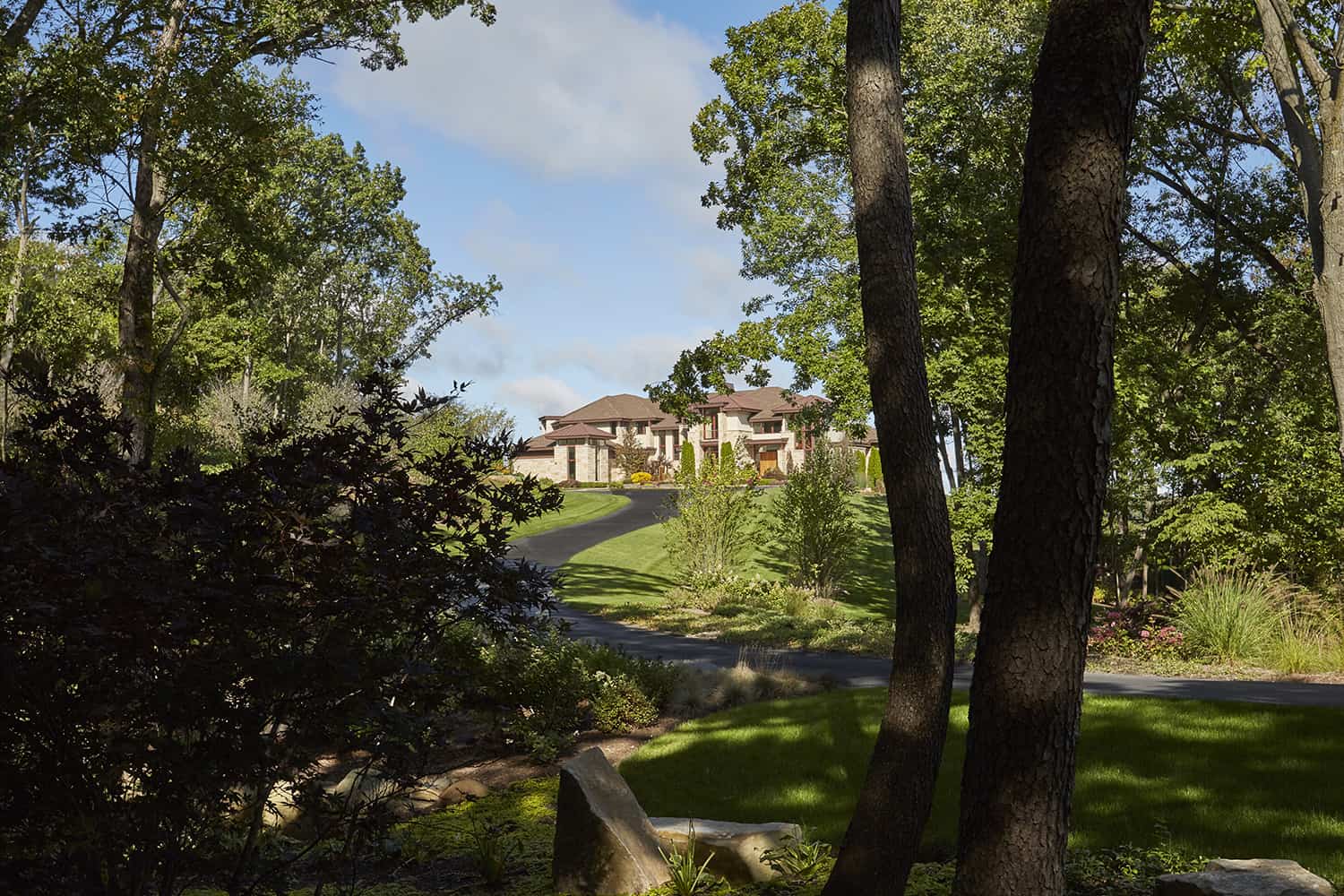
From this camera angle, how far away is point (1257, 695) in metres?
10.1

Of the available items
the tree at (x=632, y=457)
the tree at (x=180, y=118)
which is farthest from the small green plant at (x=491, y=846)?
the tree at (x=632, y=457)

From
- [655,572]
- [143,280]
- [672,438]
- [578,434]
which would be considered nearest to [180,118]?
[143,280]

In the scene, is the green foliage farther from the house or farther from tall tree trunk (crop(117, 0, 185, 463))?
tall tree trunk (crop(117, 0, 185, 463))

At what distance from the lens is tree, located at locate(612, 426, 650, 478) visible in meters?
67.2

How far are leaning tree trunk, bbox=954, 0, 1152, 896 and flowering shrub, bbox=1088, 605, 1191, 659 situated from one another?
1215cm

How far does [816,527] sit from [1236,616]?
9815 millimetres

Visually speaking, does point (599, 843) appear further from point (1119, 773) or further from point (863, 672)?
point (863, 672)

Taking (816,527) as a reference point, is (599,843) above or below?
below

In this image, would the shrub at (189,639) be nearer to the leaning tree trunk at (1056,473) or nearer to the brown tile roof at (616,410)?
the leaning tree trunk at (1056,473)

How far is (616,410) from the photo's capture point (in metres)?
78.1

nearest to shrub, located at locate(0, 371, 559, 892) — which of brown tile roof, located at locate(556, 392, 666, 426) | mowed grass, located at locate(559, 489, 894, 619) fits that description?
mowed grass, located at locate(559, 489, 894, 619)

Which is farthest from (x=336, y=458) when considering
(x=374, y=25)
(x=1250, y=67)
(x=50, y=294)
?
(x=50, y=294)

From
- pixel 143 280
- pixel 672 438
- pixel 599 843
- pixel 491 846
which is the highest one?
pixel 672 438

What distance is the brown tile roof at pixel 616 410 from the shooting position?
76500 mm
